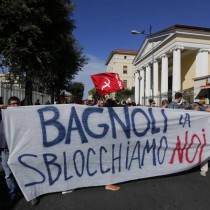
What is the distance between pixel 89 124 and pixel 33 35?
843cm

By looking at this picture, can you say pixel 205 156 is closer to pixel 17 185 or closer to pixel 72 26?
pixel 17 185

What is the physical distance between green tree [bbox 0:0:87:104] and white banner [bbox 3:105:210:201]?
26.3 ft

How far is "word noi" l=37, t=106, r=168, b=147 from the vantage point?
455 cm

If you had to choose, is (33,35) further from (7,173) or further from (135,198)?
(135,198)

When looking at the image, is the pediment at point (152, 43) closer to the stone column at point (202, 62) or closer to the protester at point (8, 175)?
the stone column at point (202, 62)

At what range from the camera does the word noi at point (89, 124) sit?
4.55 metres

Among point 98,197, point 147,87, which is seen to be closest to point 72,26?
point 98,197

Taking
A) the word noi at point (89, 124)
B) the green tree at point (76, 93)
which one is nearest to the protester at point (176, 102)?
the word noi at point (89, 124)

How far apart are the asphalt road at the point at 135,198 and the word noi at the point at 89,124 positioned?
82 cm

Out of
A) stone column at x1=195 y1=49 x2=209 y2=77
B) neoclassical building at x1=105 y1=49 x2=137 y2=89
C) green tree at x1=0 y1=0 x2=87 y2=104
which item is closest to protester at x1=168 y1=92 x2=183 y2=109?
green tree at x1=0 y1=0 x2=87 y2=104

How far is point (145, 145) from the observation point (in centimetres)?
534

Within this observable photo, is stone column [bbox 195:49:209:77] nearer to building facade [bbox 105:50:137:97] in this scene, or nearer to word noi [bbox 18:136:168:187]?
word noi [bbox 18:136:168:187]

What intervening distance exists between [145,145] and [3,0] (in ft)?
29.6

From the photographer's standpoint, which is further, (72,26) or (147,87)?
(147,87)
